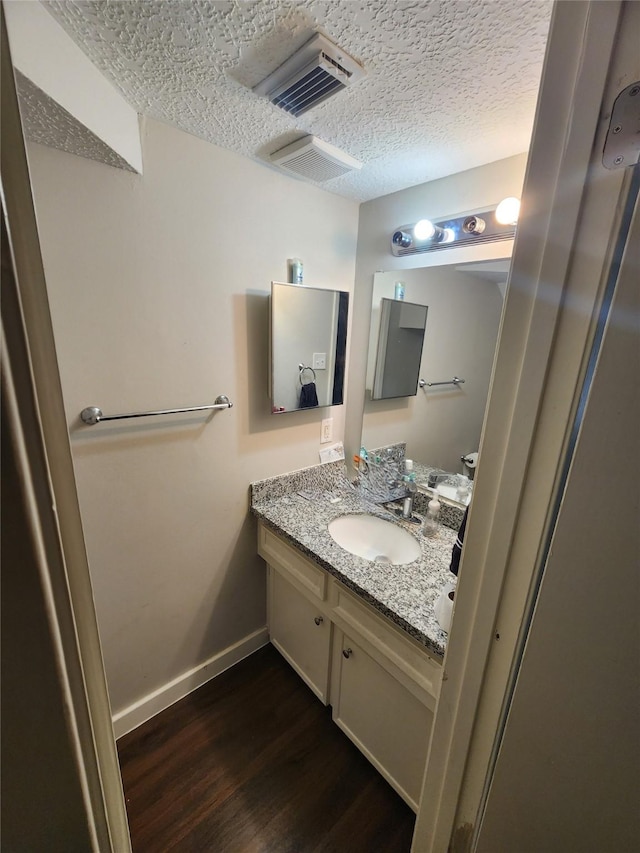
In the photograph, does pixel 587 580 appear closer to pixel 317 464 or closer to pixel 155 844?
pixel 317 464

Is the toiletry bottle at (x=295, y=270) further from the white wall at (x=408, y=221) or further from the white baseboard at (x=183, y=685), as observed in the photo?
the white baseboard at (x=183, y=685)

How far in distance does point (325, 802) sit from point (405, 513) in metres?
1.06

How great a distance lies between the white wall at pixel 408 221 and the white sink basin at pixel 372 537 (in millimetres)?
404

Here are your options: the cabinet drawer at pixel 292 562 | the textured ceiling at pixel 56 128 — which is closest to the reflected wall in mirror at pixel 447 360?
the cabinet drawer at pixel 292 562

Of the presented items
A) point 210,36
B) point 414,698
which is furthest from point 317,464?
point 210,36

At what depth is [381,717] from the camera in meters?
1.14

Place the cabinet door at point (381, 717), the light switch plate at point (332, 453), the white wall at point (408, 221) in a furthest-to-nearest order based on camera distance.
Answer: the light switch plate at point (332, 453)
the white wall at point (408, 221)
the cabinet door at point (381, 717)

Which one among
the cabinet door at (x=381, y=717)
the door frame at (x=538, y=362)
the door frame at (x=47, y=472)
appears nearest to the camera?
the door frame at (x=47, y=472)

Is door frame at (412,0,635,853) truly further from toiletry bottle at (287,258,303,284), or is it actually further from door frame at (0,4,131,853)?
toiletry bottle at (287,258,303,284)

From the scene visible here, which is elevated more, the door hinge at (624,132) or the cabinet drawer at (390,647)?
the door hinge at (624,132)

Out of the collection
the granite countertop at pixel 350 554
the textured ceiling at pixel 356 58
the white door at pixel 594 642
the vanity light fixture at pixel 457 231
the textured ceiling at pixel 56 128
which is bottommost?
the granite countertop at pixel 350 554

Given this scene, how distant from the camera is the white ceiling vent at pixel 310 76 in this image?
2.35ft

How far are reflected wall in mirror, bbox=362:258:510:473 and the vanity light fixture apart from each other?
0.27 feet

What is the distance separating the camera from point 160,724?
140 centimetres
